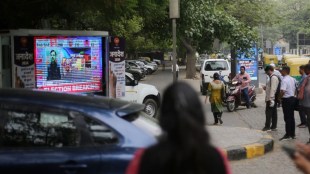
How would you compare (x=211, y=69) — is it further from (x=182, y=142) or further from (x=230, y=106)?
(x=182, y=142)

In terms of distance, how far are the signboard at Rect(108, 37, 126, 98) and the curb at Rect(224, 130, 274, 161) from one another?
12.9 feet

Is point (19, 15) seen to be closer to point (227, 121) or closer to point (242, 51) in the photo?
point (227, 121)

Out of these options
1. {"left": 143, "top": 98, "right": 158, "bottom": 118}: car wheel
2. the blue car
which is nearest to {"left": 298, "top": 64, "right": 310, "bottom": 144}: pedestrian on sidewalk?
{"left": 143, "top": 98, "right": 158, "bottom": 118}: car wheel

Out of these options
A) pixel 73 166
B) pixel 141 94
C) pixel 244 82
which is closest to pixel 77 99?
pixel 73 166

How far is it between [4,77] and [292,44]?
90.0 m

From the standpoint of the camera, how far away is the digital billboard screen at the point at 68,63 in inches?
419

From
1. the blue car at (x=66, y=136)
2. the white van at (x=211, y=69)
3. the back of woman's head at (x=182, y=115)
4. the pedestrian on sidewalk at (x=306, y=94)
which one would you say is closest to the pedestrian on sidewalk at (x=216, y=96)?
the pedestrian on sidewalk at (x=306, y=94)

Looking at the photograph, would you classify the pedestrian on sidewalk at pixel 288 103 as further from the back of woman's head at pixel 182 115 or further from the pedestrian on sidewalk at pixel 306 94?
the back of woman's head at pixel 182 115

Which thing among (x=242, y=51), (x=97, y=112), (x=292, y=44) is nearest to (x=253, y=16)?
(x=242, y=51)

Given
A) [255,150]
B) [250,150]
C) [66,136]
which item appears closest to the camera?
[66,136]

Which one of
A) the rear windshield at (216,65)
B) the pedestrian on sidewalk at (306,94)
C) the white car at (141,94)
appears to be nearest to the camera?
the pedestrian on sidewalk at (306,94)

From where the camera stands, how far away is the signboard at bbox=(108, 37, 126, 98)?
12.0 meters

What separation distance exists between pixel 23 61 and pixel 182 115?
859 cm

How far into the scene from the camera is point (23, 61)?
10297 mm
